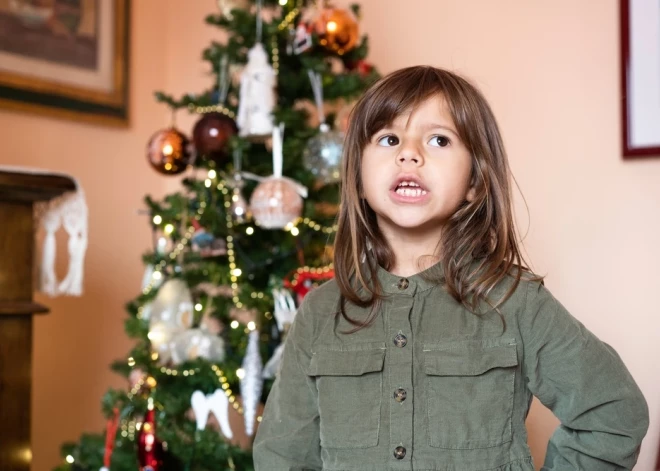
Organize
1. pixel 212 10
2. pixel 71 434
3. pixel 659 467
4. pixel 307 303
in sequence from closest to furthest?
1. pixel 307 303
2. pixel 659 467
3. pixel 71 434
4. pixel 212 10

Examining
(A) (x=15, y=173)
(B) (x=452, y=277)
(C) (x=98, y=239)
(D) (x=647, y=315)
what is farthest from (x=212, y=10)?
(B) (x=452, y=277)

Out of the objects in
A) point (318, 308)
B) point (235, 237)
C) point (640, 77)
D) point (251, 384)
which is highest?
point (640, 77)

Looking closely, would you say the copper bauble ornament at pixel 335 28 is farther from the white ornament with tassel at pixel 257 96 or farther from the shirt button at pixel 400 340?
the shirt button at pixel 400 340

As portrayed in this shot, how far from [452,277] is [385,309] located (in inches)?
3.9

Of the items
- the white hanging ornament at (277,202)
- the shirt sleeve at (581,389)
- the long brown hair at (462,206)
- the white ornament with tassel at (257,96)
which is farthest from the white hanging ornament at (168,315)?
the shirt sleeve at (581,389)

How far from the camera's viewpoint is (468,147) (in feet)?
3.20

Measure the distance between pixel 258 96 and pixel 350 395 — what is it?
96cm

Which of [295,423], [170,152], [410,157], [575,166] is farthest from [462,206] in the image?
[170,152]

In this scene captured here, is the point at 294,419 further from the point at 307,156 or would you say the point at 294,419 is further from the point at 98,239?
the point at 98,239

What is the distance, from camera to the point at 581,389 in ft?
2.92

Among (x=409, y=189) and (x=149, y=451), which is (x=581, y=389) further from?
(x=149, y=451)

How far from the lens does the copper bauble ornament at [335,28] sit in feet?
5.55

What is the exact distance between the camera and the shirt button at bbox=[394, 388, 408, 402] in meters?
0.93

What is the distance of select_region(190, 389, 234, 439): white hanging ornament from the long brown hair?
0.69 m
